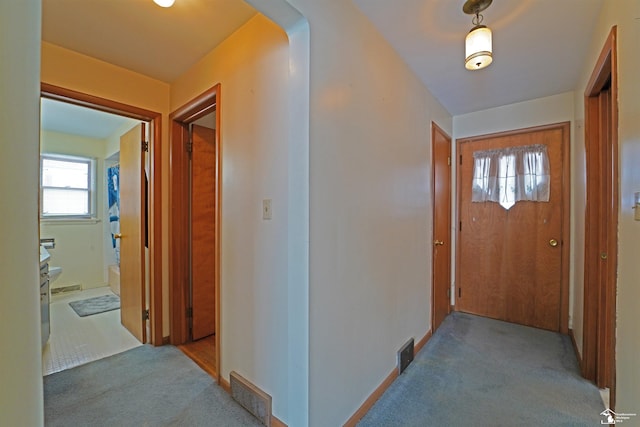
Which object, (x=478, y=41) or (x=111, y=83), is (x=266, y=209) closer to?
(x=478, y=41)

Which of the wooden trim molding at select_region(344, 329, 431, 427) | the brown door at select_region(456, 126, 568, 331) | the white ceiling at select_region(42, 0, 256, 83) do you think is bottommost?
the wooden trim molding at select_region(344, 329, 431, 427)

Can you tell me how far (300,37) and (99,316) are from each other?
3738mm

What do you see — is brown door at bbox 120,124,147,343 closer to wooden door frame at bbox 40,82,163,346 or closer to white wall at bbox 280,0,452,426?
wooden door frame at bbox 40,82,163,346

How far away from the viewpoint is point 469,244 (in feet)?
10.8

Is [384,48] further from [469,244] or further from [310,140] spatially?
[469,244]

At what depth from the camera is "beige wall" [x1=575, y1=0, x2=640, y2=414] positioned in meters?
1.10

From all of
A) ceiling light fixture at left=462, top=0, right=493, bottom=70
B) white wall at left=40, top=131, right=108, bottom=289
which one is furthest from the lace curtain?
white wall at left=40, top=131, right=108, bottom=289

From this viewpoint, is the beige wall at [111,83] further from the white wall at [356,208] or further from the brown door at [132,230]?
the white wall at [356,208]

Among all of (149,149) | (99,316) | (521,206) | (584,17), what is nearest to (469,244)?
(521,206)

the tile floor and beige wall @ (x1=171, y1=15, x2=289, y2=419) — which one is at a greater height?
beige wall @ (x1=171, y1=15, x2=289, y2=419)

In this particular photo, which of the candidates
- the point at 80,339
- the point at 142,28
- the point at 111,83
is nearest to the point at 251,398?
the point at 80,339

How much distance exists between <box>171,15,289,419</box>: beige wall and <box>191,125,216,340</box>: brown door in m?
0.81

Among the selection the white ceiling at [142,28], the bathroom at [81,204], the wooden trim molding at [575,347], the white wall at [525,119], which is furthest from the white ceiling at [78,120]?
the wooden trim molding at [575,347]

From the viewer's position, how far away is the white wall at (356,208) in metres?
1.36
